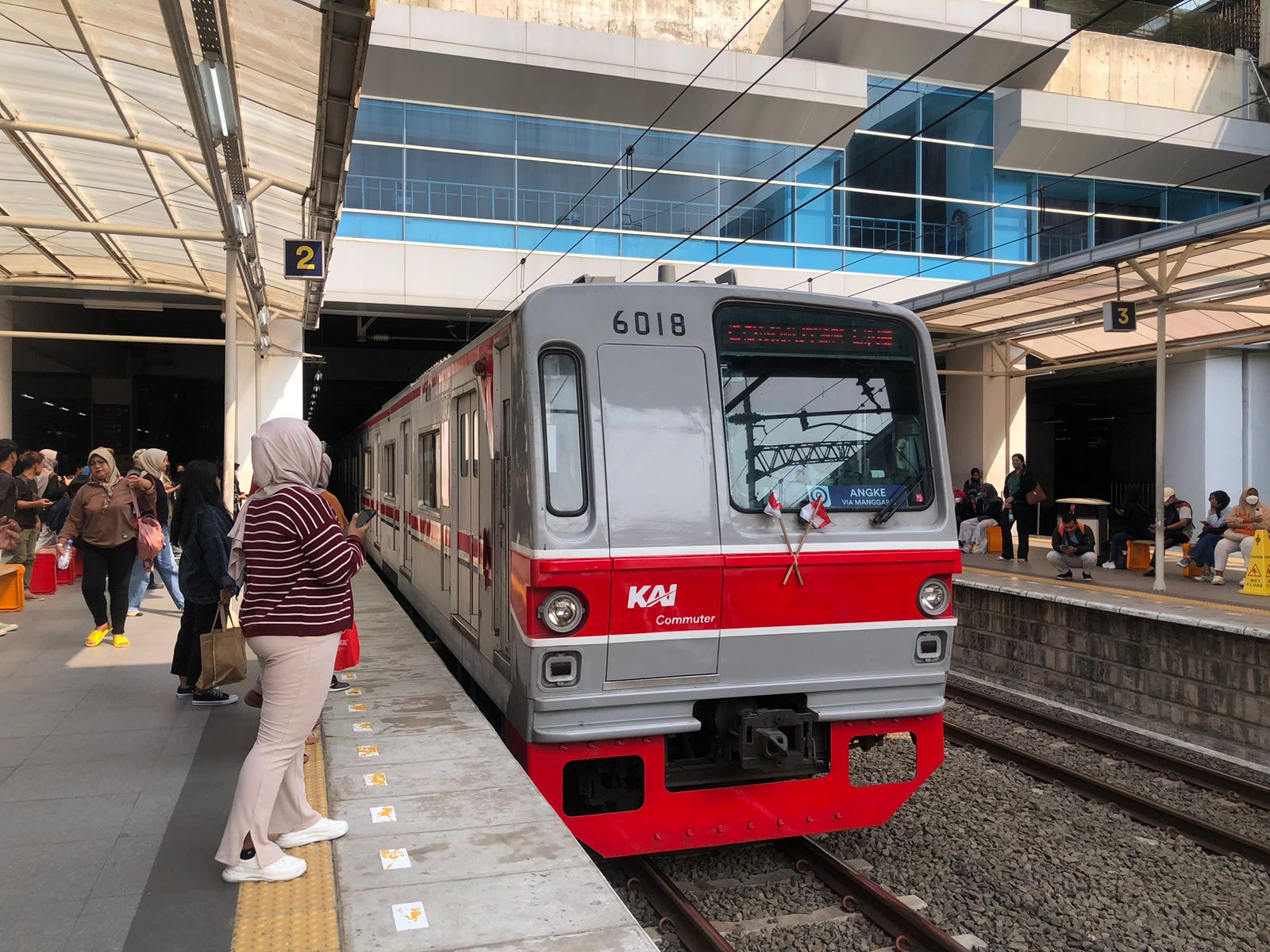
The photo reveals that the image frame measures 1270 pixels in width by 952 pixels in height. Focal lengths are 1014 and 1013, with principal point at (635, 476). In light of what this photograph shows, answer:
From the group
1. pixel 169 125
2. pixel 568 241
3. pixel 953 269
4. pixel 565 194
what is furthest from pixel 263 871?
pixel 953 269

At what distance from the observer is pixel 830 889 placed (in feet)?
15.9

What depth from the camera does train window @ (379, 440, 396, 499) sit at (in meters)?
11.6

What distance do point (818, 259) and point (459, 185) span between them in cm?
749

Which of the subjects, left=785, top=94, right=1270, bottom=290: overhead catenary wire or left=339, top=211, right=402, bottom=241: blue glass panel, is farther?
left=785, top=94, right=1270, bottom=290: overhead catenary wire

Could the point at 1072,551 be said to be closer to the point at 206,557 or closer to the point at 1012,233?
the point at 206,557

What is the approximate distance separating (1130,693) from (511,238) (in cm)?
1350

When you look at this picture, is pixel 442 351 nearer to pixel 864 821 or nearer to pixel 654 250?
pixel 654 250

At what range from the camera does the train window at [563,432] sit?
4523 mm

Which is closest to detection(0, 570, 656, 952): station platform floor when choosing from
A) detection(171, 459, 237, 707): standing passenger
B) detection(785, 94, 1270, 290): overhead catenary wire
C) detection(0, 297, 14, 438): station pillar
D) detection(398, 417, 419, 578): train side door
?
detection(171, 459, 237, 707): standing passenger

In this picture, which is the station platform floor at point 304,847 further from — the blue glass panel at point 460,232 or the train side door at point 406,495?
the blue glass panel at point 460,232

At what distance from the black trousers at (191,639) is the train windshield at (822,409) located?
3352 millimetres

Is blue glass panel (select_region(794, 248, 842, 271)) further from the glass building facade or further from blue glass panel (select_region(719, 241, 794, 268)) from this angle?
blue glass panel (select_region(719, 241, 794, 268))

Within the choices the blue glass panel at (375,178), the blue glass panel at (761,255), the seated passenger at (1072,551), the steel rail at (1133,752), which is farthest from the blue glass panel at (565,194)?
the steel rail at (1133,752)

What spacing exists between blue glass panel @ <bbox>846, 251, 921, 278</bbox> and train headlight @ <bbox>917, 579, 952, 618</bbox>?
17.0 metres
